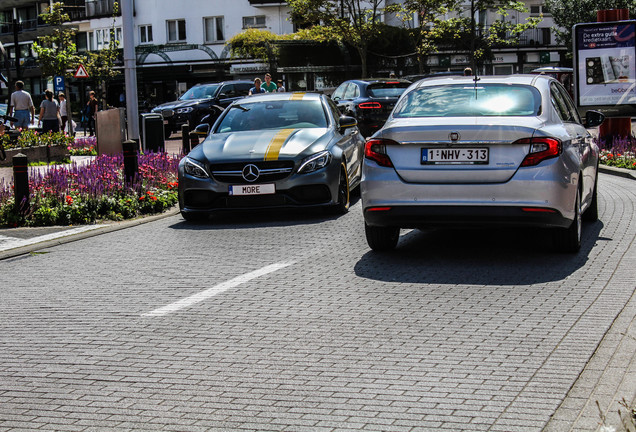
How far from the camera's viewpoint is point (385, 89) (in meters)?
25.5

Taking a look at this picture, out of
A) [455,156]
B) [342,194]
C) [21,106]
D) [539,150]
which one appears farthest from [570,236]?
[21,106]

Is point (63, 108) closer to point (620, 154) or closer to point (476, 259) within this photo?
point (620, 154)

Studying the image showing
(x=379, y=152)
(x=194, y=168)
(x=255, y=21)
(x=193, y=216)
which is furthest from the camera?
(x=255, y=21)

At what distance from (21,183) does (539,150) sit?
23.4 feet

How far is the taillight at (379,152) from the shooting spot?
854 centimetres

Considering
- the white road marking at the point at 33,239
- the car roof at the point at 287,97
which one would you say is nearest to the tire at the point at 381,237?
the white road marking at the point at 33,239

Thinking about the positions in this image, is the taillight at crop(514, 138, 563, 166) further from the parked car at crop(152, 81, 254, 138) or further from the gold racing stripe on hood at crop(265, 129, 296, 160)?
the parked car at crop(152, 81, 254, 138)

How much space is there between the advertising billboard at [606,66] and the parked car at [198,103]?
596 inches

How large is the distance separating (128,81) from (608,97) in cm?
980

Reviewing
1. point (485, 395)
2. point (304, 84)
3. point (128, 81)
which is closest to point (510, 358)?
point (485, 395)

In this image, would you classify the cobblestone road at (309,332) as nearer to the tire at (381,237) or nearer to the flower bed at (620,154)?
the tire at (381,237)

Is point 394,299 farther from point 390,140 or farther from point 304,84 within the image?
point 304,84

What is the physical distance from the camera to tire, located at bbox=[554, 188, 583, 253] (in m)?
8.63

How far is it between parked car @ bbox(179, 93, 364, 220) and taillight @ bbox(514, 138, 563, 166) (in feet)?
13.1
